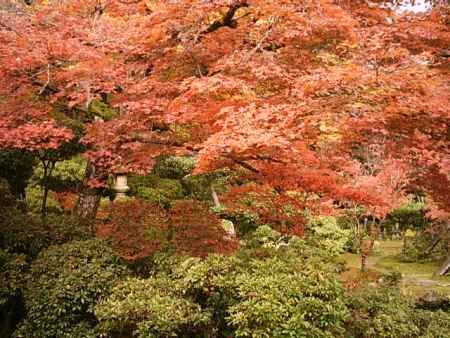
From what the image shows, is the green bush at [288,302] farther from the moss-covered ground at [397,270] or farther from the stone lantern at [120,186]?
the stone lantern at [120,186]

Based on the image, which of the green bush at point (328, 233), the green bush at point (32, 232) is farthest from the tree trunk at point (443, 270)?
the green bush at point (32, 232)

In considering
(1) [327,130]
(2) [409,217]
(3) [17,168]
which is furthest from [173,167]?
(2) [409,217]

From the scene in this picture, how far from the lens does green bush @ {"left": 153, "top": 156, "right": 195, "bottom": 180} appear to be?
14.6 meters

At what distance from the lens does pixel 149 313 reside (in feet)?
16.9

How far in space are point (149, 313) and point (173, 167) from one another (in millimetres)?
9999

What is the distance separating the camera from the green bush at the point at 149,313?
504 cm

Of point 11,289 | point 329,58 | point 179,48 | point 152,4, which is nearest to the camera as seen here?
point 11,289

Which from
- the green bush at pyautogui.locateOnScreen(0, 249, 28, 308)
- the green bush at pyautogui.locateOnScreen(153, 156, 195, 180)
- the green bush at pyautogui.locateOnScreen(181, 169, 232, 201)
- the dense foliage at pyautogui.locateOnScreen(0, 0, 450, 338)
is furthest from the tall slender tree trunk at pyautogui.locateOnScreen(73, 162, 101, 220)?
the green bush at pyautogui.locateOnScreen(181, 169, 232, 201)

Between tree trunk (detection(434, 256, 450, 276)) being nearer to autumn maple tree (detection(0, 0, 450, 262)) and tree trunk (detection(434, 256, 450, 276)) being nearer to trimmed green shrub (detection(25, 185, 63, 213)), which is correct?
autumn maple tree (detection(0, 0, 450, 262))

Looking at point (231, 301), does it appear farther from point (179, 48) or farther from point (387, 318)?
point (179, 48)

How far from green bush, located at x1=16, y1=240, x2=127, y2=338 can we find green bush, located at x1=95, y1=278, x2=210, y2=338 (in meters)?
0.37

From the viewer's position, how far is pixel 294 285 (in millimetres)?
5020

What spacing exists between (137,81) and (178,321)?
4.31 metres

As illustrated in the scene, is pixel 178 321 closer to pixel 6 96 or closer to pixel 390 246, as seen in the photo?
pixel 6 96
